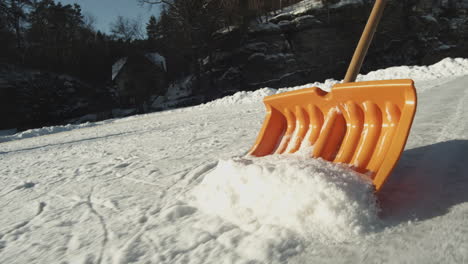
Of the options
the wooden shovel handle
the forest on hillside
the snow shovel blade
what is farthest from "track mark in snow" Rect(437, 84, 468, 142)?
the forest on hillside

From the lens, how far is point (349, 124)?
162cm

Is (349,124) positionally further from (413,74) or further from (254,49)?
(254,49)

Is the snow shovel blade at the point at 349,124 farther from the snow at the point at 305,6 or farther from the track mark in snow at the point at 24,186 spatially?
the snow at the point at 305,6

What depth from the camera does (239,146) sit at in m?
2.93

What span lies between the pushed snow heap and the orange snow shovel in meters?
0.15

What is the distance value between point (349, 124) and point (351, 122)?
2 cm

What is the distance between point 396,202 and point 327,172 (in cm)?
35

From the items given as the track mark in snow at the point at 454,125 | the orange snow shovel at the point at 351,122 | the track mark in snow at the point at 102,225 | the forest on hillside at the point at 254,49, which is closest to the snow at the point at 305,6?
the forest on hillside at the point at 254,49

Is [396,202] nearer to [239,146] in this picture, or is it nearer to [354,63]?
[354,63]

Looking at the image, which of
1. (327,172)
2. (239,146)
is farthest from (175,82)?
(327,172)

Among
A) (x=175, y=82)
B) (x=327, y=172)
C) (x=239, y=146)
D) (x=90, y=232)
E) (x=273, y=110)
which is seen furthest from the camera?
(x=175, y=82)

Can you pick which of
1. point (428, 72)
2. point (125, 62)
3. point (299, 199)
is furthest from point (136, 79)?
point (299, 199)

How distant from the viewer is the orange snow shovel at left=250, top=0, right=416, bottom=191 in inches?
49.5

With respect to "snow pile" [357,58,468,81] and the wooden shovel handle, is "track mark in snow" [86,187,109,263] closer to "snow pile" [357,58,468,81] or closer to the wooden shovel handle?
the wooden shovel handle
